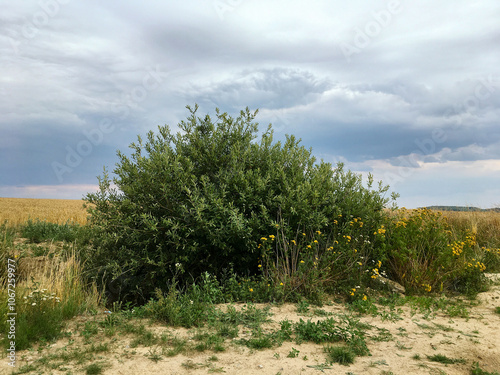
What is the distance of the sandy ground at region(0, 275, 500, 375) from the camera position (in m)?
4.35

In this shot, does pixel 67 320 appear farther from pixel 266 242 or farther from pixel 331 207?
pixel 331 207

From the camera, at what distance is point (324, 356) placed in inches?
188

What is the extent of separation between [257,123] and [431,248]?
4964mm

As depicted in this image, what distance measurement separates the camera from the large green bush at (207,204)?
286 inches

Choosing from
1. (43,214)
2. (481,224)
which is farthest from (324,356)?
(43,214)

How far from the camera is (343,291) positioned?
7438 millimetres

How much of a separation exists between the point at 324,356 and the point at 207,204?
11.5 ft

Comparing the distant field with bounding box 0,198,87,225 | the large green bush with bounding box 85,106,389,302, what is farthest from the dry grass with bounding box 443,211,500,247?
the distant field with bounding box 0,198,87,225

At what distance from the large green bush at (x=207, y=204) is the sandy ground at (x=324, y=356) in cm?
204

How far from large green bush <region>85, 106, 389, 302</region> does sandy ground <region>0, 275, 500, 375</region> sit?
80.2 inches

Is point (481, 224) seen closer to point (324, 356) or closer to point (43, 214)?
point (324, 356)

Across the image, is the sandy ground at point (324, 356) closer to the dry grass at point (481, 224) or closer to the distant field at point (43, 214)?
the distant field at point (43, 214)

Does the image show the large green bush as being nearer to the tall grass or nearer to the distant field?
the tall grass

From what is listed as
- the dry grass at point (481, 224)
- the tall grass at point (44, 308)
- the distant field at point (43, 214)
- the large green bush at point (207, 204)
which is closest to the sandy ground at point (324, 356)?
the tall grass at point (44, 308)
